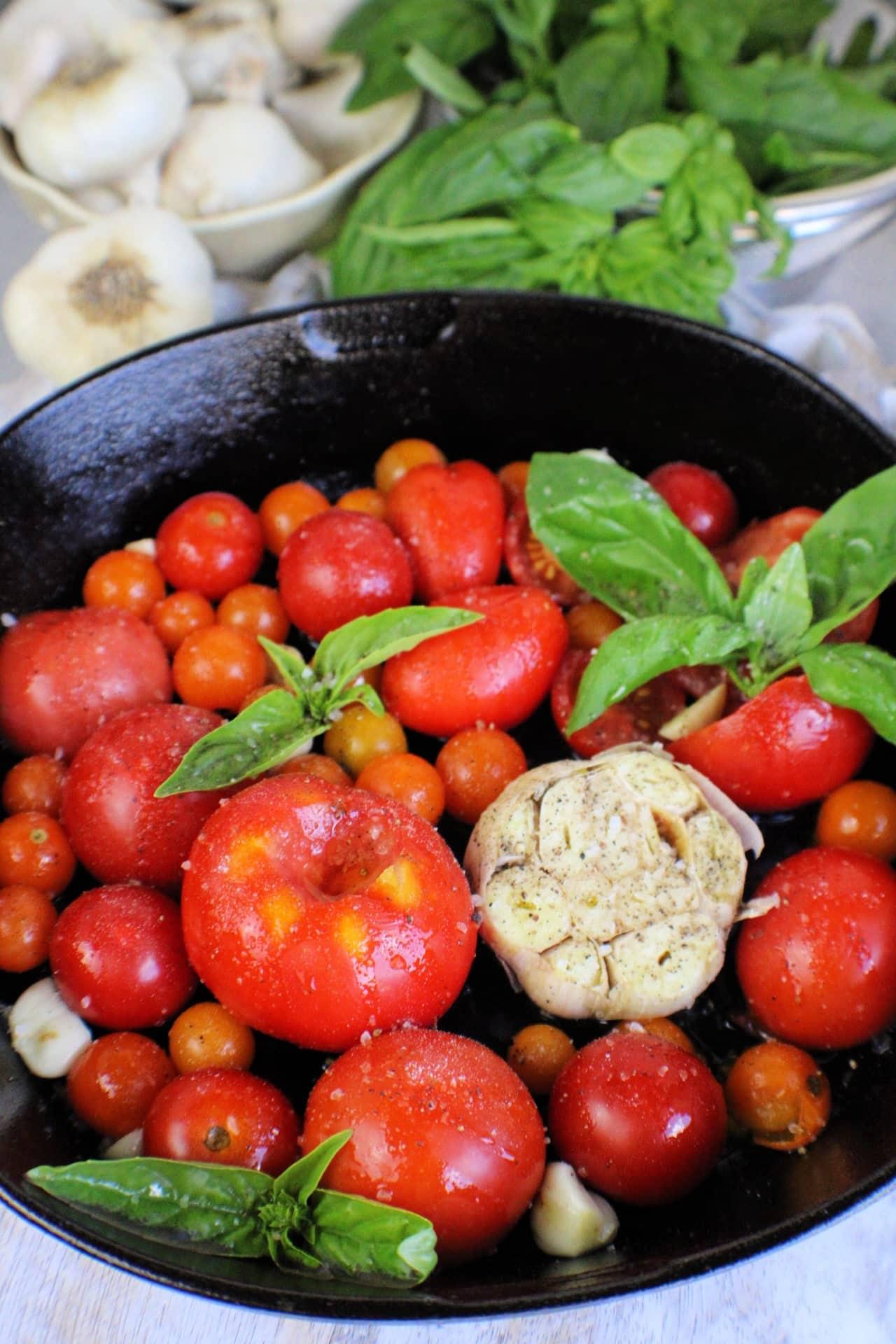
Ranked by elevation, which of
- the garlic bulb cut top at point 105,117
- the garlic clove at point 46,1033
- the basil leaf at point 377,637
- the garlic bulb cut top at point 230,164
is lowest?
the garlic clove at point 46,1033

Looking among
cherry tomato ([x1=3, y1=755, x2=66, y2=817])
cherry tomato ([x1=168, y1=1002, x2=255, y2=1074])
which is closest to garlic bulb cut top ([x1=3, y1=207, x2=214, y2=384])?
cherry tomato ([x1=3, y1=755, x2=66, y2=817])

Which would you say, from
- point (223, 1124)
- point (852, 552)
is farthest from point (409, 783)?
point (852, 552)

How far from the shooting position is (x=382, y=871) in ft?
2.46

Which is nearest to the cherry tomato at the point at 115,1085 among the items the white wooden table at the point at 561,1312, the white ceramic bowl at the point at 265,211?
the white wooden table at the point at 561,1312

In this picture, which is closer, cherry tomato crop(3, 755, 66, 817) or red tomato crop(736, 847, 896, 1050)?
red tomato crop(736, 847, 896, 1050)

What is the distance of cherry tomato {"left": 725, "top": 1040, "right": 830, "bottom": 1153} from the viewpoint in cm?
75

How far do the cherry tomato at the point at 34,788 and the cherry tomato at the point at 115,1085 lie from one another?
220 mm

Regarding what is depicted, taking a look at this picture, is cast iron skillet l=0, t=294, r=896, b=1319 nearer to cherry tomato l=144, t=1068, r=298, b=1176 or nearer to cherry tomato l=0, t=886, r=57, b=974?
cherry tomato l=144, t=1068, r=298, b=1176

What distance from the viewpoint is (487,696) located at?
3.11 feet

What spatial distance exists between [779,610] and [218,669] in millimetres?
466

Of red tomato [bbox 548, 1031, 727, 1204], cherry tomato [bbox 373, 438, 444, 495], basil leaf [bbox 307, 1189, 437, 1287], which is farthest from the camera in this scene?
cherry tomato [bbox 373, 438, 444, 495]

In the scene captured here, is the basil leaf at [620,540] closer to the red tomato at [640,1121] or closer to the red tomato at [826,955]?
the red tomato at [826,955]

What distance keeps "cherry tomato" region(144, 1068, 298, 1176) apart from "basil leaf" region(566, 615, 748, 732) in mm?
356

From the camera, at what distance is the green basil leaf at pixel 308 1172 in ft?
2.07
